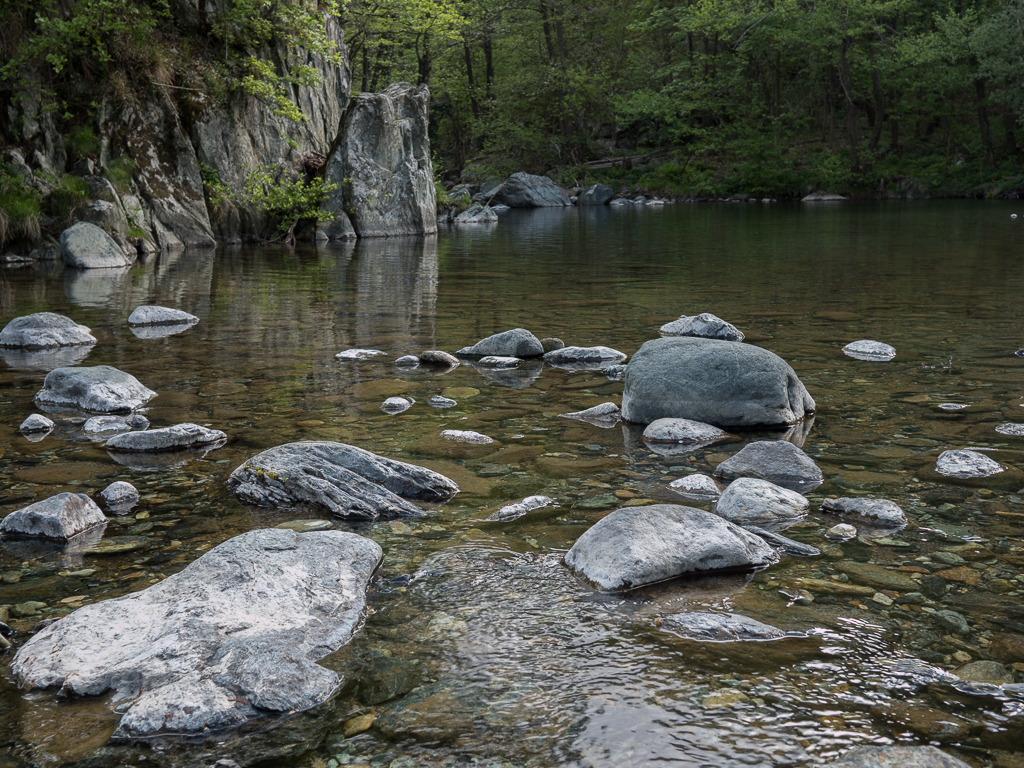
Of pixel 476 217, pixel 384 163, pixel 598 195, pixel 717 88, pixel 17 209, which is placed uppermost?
pixel 717 88

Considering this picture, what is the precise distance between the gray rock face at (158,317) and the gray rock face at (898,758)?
827cm

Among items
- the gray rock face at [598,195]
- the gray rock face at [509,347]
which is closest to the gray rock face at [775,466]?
the gray rock face at [509,347]

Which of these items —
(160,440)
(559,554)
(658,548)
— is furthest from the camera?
(160,440)

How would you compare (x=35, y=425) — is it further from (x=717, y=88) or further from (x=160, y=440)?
(x=717, y=88)

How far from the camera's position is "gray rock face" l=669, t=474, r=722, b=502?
377 centimetres

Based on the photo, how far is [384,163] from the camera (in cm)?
2161

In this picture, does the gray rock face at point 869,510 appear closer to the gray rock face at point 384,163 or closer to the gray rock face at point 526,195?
the gray rock face at point 384,163

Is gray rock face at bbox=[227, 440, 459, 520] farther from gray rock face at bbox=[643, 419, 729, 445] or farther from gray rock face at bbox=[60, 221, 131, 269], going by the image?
gray rock face at bbox=[60, 221, 131, 269]

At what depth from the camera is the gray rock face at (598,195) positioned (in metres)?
41.8

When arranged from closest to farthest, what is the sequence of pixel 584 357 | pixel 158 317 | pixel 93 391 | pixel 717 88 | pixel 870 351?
1. pixel 93 391
2. pixel 870 351
3. pixel 584 357
4. pixel 158 317
5. pixel 717 88

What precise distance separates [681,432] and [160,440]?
115 inches

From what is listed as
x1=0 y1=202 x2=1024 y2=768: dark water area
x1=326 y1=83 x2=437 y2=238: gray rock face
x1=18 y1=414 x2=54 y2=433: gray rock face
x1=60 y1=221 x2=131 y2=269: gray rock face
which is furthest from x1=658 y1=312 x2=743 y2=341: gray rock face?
→ x1=326 y1=83 x2=437 y2=238: gray rock face

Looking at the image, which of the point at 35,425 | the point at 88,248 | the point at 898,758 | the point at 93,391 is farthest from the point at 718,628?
the point at 88,248

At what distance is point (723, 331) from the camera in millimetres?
7105
